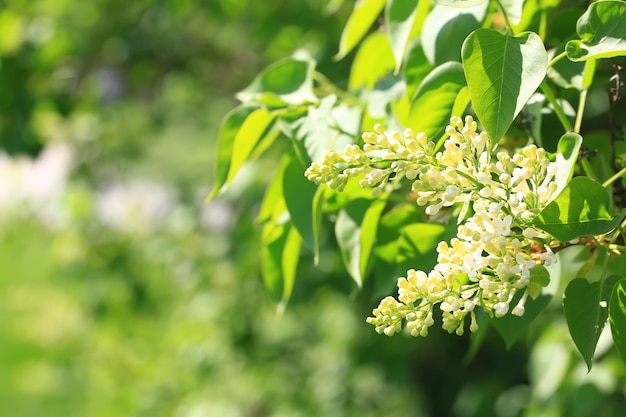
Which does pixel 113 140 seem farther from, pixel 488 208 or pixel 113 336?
pixel 488 208

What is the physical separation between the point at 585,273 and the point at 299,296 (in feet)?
5.11

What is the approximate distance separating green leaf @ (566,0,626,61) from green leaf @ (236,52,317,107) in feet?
1.08

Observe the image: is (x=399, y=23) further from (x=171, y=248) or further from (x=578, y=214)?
(x=171, y=248)

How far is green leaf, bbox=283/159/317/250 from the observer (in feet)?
2.87

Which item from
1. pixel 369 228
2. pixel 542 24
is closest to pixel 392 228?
pixel 369 228

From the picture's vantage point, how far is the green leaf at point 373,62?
1.05 m

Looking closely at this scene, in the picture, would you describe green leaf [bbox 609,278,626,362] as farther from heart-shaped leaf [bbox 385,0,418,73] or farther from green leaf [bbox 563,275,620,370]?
heart-shaped leaf [bbox 385,0,418,73]

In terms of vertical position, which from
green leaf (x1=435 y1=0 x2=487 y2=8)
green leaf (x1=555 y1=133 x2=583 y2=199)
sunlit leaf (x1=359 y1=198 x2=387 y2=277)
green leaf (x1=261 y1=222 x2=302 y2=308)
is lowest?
green leaf (x1=261 y1=222 x2=302 y2=308)

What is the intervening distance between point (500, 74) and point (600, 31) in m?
0.10

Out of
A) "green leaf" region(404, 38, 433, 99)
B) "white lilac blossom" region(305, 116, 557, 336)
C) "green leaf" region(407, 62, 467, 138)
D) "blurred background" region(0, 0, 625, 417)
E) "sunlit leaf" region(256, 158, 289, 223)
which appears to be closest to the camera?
"white lilac blossom" region(305, 116, 557, 336)

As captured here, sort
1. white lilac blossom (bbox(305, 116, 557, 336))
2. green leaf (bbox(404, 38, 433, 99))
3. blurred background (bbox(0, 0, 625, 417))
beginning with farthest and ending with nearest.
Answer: blurred background (bbox(0, 0, 625, 417)), green leaf (bbox(404, 38, 433, 99)), white lilac blossom (bbox(305, 116, 557, 336))

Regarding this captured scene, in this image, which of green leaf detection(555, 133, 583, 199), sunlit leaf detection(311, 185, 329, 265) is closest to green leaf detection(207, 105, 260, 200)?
sunlit leaf detection(311, 185, 329, 265)

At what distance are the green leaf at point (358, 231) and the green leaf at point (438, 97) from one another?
15cm

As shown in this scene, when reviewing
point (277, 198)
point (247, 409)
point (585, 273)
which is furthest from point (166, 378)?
point (585, 273)
